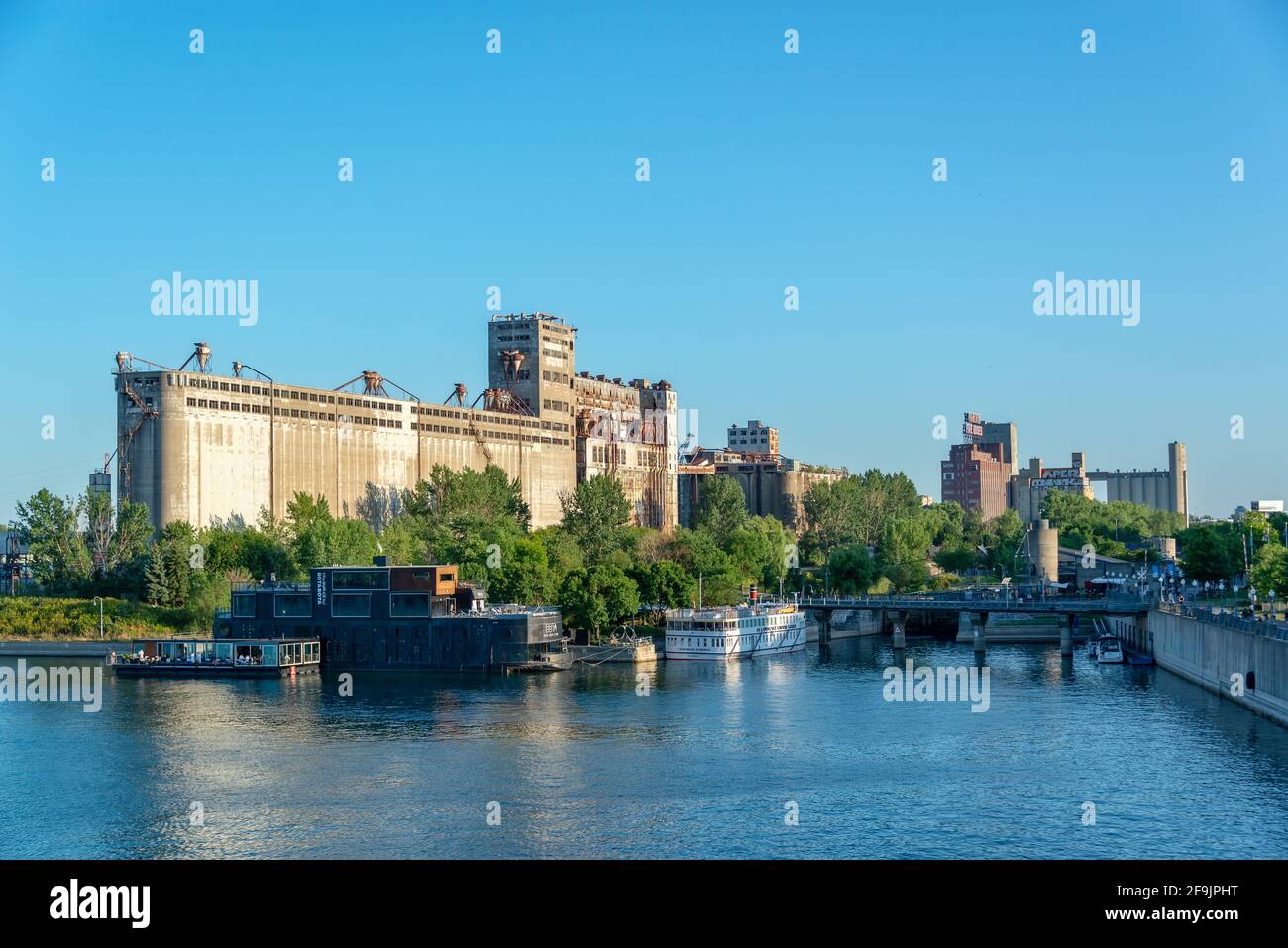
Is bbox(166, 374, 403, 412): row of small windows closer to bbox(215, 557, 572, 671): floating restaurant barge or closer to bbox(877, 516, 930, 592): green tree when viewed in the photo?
bbox(215, 557, 572, 671): floating restaurant barge

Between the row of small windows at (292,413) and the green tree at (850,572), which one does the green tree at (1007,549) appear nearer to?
the green tree at (850,572)

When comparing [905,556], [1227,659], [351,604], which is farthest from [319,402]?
[1227,659]

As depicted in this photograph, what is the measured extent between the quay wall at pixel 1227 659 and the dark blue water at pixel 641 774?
148 centimetres

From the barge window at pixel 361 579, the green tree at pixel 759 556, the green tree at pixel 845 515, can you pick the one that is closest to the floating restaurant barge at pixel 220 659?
the barge window at pixel 361 579

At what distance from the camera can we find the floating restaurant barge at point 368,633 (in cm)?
8444

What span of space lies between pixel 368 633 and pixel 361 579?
11.7ft

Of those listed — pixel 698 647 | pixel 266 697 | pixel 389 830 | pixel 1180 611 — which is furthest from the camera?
pixel 698 647

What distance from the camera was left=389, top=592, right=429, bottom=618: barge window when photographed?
8606cm

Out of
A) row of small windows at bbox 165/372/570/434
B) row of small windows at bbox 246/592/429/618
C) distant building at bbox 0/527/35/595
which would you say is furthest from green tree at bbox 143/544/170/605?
row of small windows at bbox 246/592/429/618
